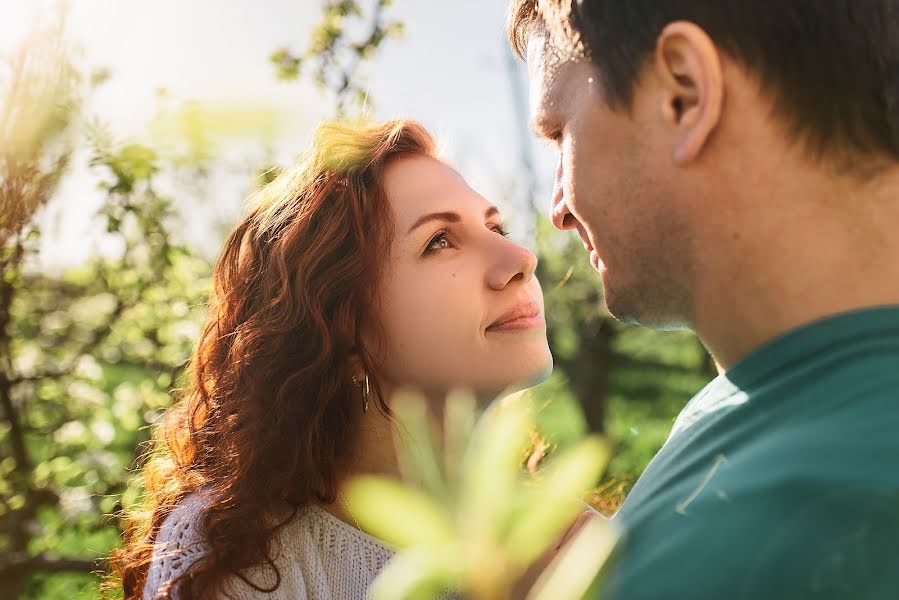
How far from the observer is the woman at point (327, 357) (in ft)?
7.64

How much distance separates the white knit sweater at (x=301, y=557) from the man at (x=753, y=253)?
3.82 feet

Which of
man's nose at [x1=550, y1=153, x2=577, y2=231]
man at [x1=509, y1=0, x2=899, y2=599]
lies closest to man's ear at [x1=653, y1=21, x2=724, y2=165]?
man at [x1=509, y1=0, x2=899, y2=599]

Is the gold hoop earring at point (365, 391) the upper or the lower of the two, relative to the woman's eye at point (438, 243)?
lower

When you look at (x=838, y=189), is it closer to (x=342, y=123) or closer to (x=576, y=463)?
(x=576, y=463)

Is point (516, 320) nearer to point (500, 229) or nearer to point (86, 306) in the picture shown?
point (500, 229)

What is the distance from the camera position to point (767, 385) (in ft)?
4.08

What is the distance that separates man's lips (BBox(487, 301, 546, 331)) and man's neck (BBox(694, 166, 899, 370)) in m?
1.04

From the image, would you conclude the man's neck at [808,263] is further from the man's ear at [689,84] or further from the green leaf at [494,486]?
the green leaf at [494,486]

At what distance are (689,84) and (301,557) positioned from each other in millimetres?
1639

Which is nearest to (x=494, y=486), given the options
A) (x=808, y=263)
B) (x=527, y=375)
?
(x=808, y=263)

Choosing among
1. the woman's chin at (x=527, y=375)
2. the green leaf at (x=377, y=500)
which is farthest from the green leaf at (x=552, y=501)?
the woman's chin at (x=527, y=375)

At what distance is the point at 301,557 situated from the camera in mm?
2334

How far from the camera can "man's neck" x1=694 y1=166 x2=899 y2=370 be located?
127 centimetres

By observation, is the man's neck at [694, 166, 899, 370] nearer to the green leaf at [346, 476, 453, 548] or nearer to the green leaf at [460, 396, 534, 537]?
the green leaf at [460, 396, 534, 537]
